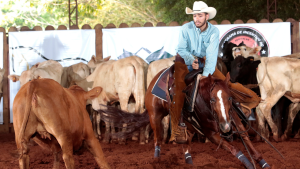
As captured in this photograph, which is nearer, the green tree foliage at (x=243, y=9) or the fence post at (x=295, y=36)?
the fence post at (x=295, y=36)

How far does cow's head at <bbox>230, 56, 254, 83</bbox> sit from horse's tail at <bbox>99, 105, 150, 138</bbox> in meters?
3.35

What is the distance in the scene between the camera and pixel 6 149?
7.21 meters

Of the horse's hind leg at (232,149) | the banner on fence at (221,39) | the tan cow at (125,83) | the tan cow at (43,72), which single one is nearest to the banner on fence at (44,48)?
the tan cow at (43,72)

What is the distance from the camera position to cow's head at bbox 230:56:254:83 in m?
8.26

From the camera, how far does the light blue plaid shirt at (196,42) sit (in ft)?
15.5

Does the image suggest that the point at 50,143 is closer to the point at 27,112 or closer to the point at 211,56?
the point at 27,112

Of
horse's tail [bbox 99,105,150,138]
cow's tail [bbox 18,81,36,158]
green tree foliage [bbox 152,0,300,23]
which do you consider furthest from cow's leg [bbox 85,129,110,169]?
green tree foliage [bbox 152,0,300,23]

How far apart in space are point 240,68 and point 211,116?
13.6 feet

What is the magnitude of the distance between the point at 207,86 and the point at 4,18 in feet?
64.1

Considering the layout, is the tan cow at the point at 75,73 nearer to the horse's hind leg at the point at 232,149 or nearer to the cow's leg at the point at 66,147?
the horse's hind leg at the point at 232,149

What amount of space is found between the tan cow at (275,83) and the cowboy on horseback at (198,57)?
3130mm

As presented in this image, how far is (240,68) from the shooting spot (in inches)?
325

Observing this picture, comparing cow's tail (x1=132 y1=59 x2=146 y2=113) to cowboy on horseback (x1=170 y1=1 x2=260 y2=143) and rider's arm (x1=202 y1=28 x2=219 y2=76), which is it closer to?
cowboy on horseback (x1=170 y1=1 x2=260 y2=143)

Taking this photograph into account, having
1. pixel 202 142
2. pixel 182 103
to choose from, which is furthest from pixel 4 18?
pixel 182 103
